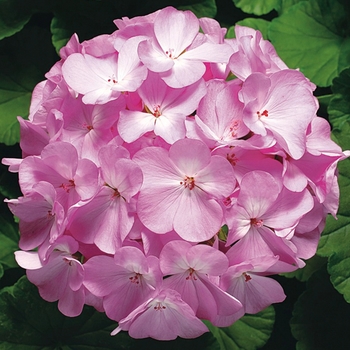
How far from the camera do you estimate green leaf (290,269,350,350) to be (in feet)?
4.15

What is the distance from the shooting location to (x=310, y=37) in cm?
145

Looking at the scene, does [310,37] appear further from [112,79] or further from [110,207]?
[110,207]

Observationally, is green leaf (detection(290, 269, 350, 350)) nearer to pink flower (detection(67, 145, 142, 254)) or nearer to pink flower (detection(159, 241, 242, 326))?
pink flower (detection(159, 241, 242, 326))

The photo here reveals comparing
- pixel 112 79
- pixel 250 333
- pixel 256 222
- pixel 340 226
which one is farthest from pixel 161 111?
pixel 250 333

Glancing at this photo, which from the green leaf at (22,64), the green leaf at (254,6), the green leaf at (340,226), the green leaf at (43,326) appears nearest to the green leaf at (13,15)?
the green leaf at (22,64)

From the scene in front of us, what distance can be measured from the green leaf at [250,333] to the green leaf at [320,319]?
0.07 metres

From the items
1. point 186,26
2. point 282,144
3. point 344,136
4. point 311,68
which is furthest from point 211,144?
point 311,68

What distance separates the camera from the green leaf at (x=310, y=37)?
142 cm

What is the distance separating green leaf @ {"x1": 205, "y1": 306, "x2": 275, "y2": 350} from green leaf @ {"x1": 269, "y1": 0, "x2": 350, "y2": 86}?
1.97 feet

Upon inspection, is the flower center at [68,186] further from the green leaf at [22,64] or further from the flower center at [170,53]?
the green leaf at [22,64]

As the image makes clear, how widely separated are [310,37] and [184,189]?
0.85 m

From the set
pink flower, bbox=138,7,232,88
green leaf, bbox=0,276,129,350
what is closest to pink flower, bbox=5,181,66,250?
pink flower, bbox=138,7,232,88

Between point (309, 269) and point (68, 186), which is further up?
point (68, 186)

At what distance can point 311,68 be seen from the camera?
142cm
